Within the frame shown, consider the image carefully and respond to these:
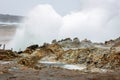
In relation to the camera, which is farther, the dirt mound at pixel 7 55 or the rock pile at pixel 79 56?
the dirt mound at pixel 7 55

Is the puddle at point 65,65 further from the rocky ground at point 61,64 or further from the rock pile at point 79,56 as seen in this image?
the rock pile at point 79,56

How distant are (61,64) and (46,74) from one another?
26.3 ft

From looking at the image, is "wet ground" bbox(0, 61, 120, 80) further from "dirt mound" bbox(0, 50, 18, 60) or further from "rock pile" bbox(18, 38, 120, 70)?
"dirt mound" bbox(0, 50, 18, 60)

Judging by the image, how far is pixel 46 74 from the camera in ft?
111

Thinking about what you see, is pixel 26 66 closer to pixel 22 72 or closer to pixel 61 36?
pixel 22 72

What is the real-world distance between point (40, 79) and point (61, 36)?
211 ft

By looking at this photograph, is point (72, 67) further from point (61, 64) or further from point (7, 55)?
point (7, 55)

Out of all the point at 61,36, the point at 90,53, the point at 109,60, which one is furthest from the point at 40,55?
the point at 61,36

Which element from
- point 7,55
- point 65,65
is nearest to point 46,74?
point 65,65

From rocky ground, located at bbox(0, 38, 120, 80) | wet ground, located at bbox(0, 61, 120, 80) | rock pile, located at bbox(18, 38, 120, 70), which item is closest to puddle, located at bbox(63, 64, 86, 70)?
rocky ground, located at bbox(0, 38, 120, 80)

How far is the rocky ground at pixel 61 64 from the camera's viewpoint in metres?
33.1

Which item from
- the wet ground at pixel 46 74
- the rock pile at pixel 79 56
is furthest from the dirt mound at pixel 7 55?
the wet ground at pixel 46 74

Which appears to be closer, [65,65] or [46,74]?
[46,74]

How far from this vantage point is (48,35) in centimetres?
9544
